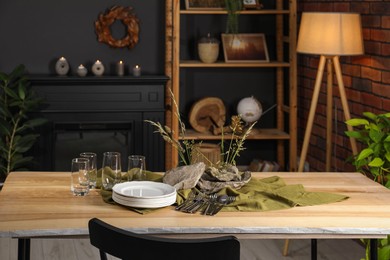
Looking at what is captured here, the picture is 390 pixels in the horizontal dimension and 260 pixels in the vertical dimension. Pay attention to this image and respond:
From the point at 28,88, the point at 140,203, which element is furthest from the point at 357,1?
the point at 140,203

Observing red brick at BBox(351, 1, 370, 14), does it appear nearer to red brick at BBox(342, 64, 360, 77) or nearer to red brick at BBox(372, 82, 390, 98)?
red brick at BBox(342, 64, 360, 77)

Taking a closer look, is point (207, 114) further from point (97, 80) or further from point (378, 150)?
point (378, 150)

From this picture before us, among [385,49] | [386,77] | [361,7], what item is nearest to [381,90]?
[386,77]

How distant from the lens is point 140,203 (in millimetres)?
2715

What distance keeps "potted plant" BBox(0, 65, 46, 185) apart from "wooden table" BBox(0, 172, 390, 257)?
2810 mm

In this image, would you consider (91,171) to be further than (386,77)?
No

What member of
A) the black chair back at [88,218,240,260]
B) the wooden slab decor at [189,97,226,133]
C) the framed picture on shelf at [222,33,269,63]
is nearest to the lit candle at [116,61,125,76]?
the wooden slab decor at [189,97,226,133]

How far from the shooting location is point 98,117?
19.9 ft

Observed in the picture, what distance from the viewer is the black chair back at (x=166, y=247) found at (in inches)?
86.3

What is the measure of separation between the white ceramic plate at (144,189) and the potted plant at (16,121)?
294cm

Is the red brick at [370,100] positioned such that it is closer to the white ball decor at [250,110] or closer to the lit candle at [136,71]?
the white ball decor at [250,110]

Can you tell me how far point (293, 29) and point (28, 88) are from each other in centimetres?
209

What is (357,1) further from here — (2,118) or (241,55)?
(2,118)

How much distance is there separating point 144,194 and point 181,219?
30cm
